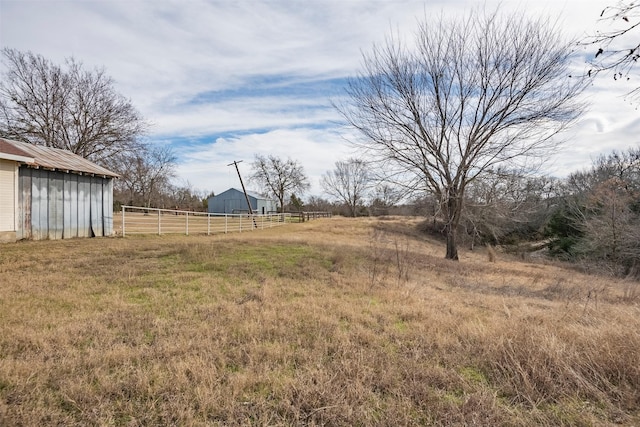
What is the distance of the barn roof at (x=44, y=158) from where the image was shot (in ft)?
36.1

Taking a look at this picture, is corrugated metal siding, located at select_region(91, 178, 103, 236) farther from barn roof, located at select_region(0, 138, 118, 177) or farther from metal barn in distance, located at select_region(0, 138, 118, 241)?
barn roof, located at select_region(0, 138, 118, 177)

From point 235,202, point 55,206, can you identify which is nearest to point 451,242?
point 55,206

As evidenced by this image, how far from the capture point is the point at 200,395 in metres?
2.75

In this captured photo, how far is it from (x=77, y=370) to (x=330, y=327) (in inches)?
109

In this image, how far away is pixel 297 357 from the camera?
361 cm

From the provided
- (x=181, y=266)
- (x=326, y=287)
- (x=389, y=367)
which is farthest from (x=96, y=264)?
(x=389, y=367)

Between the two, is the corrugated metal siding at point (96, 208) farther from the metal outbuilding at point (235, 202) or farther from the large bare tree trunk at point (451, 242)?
the metal outbuilding at point (235, 202)

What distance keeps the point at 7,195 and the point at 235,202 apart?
153 feet

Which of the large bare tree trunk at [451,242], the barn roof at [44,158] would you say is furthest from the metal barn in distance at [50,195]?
the large bare tree trunk at [451,242]

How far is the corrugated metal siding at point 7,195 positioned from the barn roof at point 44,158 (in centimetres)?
38

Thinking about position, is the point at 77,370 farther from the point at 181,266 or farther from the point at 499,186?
the point at 499,186

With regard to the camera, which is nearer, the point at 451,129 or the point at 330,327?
the point at 330,327

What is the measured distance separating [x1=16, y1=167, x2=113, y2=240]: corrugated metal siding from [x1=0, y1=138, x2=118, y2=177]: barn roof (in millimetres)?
348

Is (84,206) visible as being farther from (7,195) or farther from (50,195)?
(7,195)
